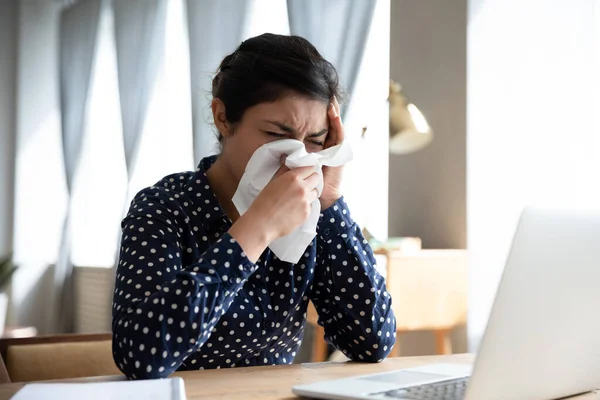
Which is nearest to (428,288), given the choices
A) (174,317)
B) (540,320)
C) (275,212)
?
(275,212)

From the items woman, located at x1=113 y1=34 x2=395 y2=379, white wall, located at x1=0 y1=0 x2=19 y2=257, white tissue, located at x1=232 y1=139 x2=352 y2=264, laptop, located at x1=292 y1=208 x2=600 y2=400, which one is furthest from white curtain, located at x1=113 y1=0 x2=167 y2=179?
laptop, located at x1=292 y1=208 x2=600 y2=400

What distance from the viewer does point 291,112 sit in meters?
1.38

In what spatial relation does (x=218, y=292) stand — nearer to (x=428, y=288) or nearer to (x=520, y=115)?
(x=428, y=288)

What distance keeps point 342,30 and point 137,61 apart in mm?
1829

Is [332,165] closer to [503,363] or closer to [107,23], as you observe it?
[503,363]

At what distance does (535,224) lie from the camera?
31.3 inches

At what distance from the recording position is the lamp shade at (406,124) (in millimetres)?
3247

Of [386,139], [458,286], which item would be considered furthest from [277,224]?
[386,139]

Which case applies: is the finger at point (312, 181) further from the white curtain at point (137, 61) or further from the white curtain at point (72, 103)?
the white curtain at point (72, 103)

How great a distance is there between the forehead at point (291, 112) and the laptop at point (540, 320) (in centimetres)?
56

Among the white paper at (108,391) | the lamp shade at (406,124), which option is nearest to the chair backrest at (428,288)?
the lamp shade at (406,124)

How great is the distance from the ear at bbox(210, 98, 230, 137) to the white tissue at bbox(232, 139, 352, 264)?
115mm

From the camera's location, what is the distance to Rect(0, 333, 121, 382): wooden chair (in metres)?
1.68

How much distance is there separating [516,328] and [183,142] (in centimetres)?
388
